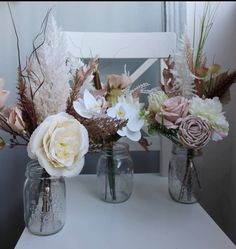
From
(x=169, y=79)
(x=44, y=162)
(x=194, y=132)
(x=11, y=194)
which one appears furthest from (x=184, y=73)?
(x=11, y=194)

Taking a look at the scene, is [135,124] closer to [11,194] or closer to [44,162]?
[44,162]

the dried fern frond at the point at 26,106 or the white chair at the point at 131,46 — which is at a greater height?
the white chair at the point at 131,46

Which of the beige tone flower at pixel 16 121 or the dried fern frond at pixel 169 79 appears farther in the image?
the dried fern frond at pixel 169 79

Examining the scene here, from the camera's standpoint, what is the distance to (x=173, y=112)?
633 mm

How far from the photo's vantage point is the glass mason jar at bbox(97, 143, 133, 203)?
75 centimetres

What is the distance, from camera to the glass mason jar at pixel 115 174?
2.47ft

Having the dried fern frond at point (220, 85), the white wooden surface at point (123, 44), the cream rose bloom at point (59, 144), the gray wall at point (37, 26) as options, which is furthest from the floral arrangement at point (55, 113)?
the gray wall at point (37, 26)

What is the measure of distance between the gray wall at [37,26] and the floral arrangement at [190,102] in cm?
35

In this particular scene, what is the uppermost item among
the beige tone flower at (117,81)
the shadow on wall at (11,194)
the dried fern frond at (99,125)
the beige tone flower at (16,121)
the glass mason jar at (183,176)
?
the beige tone flower at (117,81)

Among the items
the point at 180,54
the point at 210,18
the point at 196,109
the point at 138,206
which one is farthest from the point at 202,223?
the point at 210,18

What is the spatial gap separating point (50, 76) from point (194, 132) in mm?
304

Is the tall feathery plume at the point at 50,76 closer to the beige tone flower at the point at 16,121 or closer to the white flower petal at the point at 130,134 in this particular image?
the beige tone flower at the point at 16,121

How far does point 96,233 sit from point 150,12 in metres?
0.73

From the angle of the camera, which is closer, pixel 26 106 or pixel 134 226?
pixel 26 106
